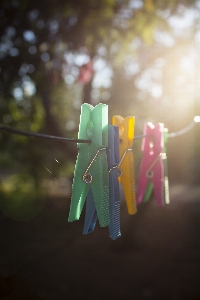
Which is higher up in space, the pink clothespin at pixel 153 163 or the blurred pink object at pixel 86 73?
the blurred pink object at pixel 86 73

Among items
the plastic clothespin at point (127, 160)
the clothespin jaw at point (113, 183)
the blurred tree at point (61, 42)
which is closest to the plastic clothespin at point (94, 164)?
the clothespin jaw at point (113, 183)

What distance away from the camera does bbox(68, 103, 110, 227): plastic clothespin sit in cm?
102

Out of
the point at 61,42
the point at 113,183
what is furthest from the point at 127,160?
the point at 61,42

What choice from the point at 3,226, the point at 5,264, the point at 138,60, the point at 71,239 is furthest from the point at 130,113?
the point at 3,226

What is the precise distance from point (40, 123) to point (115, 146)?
8.11 ft

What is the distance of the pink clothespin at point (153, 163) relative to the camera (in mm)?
1421

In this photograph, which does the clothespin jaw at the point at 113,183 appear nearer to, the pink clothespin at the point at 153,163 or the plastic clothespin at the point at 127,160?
the plastic clothespin at the point at 127,160

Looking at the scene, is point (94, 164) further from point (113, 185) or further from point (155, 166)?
point (155, 166)

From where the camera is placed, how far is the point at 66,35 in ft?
9.43

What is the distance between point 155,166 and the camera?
1440mm

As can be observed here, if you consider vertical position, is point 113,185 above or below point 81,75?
below

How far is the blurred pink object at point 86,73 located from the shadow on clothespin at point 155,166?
176cm

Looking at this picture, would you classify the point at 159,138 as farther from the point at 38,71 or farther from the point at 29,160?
the point at 29,160

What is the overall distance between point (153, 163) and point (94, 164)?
458 mm
